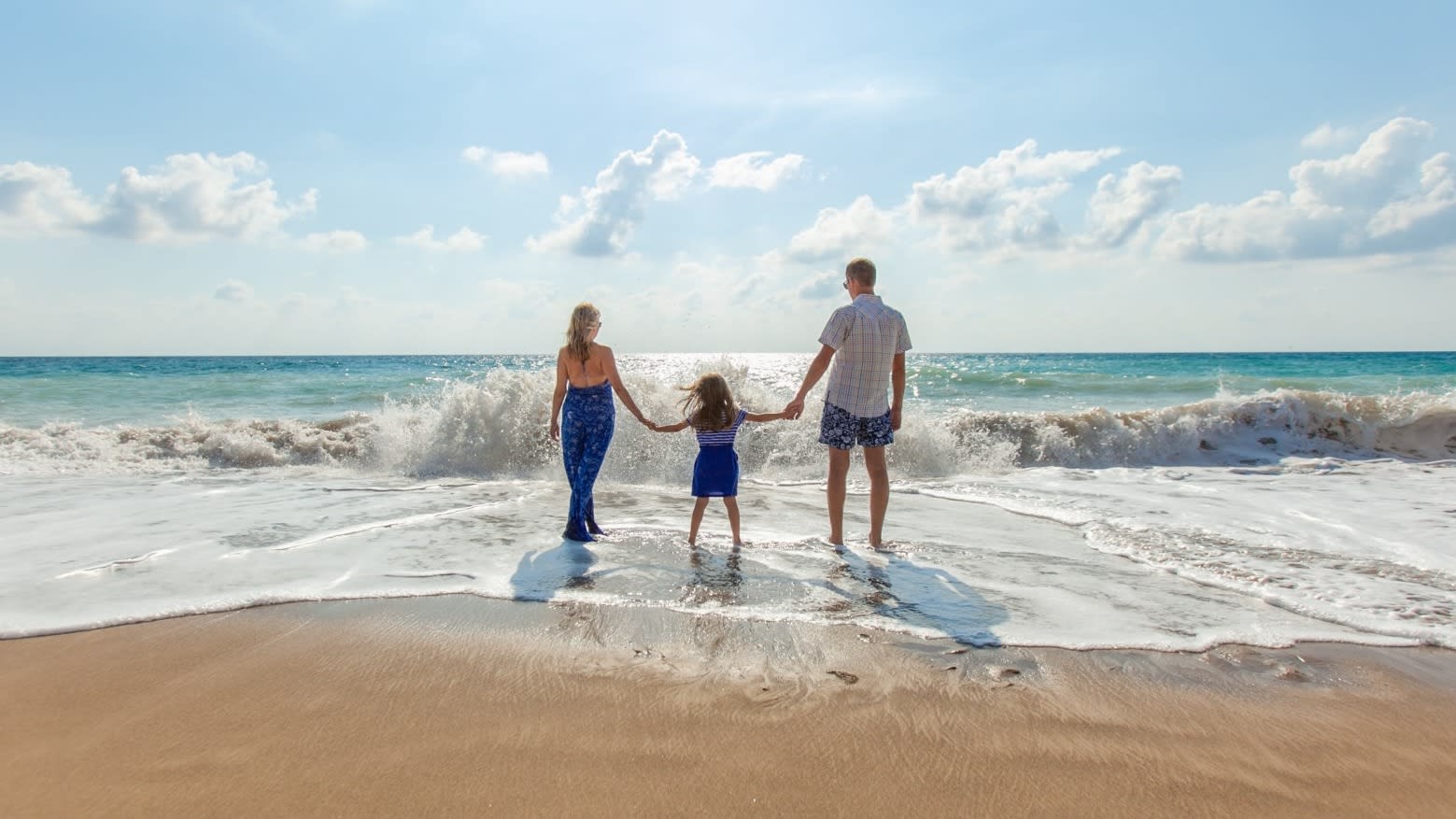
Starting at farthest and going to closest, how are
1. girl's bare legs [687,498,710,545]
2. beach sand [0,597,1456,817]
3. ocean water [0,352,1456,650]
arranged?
girl's bare legs [687,498,710,545] < ocean water [0,352,1456,650] < beach sand [0,597,1456,817]

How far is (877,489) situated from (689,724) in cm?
316

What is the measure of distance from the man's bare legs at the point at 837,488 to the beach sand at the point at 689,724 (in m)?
1.91

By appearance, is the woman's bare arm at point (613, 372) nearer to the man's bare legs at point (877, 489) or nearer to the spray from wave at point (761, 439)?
the man's bare legs at point (877, 489)

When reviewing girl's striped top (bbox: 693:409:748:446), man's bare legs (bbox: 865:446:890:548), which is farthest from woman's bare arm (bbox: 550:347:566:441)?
man's bare legs (bbox: 865:446:890:548)

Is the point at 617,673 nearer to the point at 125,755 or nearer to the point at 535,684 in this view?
the point at 535,684

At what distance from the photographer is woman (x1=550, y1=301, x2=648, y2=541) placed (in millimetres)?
5664

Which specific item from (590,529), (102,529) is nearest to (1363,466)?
(590,529)

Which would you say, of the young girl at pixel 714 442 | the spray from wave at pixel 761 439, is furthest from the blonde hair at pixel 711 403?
the spray from wave at pixel 761 439

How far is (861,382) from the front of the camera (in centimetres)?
532

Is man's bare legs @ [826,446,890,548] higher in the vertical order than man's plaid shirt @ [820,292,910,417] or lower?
lower

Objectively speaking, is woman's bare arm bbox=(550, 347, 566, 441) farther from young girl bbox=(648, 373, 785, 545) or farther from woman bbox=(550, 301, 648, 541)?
young girl bbox=(648, 373, 785, 545)

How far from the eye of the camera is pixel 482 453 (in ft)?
36.0

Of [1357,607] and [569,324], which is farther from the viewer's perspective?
[569,324]

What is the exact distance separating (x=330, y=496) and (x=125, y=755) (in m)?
5.27
